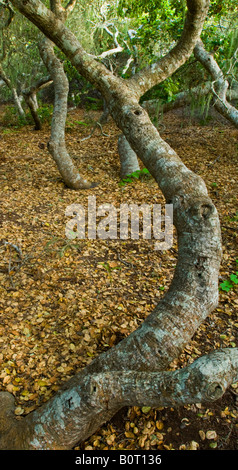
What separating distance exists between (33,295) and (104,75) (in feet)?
7.77

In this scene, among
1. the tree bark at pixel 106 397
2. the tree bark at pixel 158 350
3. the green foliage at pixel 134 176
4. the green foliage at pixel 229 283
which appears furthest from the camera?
the green foliage at pixel 134 176

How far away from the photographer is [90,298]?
339 cm

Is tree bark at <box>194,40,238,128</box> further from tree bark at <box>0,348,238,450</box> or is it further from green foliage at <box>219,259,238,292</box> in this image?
tree bark at <box>0,348,238,450</box>

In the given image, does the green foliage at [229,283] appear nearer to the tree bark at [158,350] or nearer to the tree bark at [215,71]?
the tree bark at [158,350]

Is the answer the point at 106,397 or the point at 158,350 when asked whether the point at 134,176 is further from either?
the point at 106,397

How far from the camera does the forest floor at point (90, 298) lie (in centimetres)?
225

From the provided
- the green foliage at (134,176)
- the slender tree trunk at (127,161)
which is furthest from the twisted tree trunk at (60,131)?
the slender tree trunk at (127,161)

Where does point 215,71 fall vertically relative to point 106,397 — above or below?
above

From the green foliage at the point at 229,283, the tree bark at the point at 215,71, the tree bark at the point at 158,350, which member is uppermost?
the tree bark at the point at 215,71

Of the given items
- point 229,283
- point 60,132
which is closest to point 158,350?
point 229,283

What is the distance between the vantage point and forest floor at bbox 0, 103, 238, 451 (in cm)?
225

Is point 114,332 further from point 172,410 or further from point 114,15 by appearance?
point 114,15

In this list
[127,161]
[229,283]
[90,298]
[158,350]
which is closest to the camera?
[158,350]

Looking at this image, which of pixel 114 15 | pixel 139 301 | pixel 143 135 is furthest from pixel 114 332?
pixel 114 15
